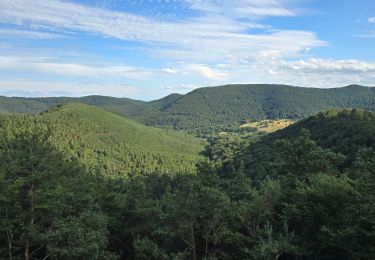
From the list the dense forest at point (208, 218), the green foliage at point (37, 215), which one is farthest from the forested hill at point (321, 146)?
the green foliage at point (37, 215)

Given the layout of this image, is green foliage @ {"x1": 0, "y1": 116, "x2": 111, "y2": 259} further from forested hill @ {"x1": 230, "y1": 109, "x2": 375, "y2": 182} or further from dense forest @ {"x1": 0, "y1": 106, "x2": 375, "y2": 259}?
forested hill @ {"x1": 230, "y1": 109, "x2": 375, "y2": 182}

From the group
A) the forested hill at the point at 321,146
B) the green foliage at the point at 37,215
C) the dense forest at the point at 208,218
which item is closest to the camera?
the dense forest at the point at 208,218

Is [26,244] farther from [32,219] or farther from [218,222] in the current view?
[218,222]

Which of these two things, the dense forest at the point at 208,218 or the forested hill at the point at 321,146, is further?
the forested hill at the point at 321,146

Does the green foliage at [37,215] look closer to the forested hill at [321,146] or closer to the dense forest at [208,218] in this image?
the dense forest at [208,218]

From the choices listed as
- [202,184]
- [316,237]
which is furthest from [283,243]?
[202,184]

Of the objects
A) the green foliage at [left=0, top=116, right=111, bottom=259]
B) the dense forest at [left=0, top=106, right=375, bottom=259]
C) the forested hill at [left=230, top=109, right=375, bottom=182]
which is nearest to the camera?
the dense forest at [left=0, top=106, right=375, bottom=259]

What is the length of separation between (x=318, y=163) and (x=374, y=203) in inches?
585

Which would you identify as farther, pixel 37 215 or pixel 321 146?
pixel 321 146

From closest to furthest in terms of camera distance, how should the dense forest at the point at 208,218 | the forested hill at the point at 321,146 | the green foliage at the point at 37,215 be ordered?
the dense forest at the point at 208,218
the green foliage at the point at 37,215
the forested hill at the point at 321,146

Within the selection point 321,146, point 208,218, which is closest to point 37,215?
point 208,218

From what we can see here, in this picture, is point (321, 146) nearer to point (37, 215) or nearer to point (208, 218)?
point (208, 218)

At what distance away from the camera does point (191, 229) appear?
3152 centimetres

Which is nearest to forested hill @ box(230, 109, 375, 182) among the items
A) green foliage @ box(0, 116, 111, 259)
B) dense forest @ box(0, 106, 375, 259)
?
dense forest @ box(0, 106, 375, 259)
